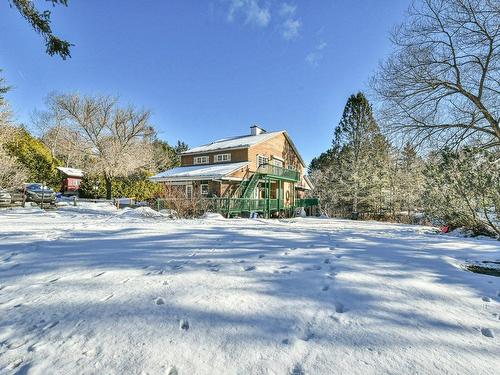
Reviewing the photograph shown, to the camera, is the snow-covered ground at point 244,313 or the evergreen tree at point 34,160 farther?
the evergreen tree at point 34,160

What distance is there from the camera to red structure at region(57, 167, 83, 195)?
39.4 m

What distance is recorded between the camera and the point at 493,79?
12656mm

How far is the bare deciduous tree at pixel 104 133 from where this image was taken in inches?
1217

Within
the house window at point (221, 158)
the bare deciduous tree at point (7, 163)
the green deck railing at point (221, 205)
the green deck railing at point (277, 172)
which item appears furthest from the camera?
the house window at point (221, 158)

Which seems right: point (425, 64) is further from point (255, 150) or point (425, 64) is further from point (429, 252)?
point (255, 150)

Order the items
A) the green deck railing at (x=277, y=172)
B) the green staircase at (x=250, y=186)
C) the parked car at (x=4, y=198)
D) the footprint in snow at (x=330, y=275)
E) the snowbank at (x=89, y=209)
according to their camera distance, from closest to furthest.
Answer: the footprint in snow at (x=330, y=275)
the parked car at (x=4, y=198)
the snowbank at (x=89, y=209)
the green staircase at (x=250, y=186)
the green deck railing at (x=277, y=172)

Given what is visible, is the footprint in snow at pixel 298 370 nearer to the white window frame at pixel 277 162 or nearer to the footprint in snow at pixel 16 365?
the footprint in snow at pixel 16 365

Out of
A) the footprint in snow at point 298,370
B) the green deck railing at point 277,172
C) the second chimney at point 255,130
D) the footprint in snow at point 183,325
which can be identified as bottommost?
the footprint in snow at point 298,370

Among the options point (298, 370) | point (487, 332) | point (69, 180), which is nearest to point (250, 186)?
point (487, 332)

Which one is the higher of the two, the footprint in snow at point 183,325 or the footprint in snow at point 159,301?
the footprint in snow at point 159,301

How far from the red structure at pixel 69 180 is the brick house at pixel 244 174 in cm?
2179

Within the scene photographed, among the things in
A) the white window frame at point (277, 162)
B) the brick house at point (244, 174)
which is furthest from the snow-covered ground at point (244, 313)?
the white window frame at point (277, 162)

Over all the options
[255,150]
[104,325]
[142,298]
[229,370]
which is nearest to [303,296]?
[229,370]

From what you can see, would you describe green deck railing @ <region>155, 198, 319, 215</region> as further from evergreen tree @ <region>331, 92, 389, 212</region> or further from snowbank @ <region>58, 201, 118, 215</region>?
evergreen tree @ <region>331, 92, 389, 212</region>
